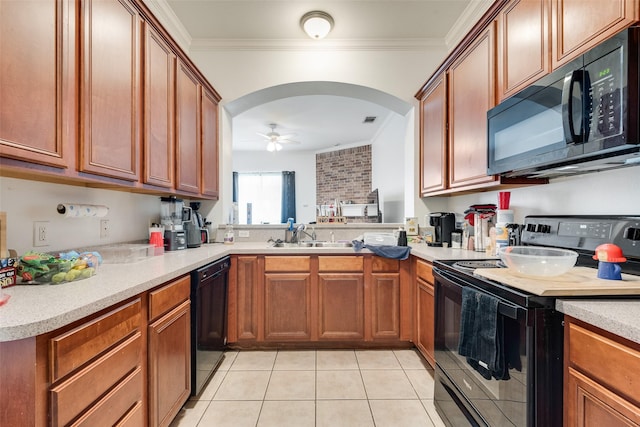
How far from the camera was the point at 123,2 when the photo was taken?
1.52m

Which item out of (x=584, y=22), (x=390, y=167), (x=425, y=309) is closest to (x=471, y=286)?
(x=425, y=309)

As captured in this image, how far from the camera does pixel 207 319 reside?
1.86 m

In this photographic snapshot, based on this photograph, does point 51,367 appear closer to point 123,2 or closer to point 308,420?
point 308,420

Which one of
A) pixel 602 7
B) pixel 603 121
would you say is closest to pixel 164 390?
pixel 603 121

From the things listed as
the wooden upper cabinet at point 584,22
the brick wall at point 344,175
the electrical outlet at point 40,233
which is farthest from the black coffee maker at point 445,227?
the brick wall at point 344,175

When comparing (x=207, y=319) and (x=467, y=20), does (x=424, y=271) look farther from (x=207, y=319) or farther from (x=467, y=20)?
(x=467, y=20)

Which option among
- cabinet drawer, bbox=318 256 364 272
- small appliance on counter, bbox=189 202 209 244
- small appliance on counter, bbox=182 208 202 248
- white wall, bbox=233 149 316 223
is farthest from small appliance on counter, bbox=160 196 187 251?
white wall, bbox=233 149 316 223

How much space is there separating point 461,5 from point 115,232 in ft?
10.4

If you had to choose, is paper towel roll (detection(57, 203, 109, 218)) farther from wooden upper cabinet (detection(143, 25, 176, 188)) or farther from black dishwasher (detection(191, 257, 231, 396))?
black dishwasher (detection(191, 257, 231, 396))

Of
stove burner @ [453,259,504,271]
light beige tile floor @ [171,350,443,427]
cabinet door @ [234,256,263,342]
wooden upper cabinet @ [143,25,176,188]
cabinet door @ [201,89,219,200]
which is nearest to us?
stove burner @ [453,259,504,271]

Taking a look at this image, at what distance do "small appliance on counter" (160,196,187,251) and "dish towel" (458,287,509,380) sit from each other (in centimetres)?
199

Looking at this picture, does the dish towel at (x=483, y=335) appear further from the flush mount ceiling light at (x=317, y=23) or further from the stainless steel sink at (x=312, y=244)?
the flush mount ceiling light at (x=317, y=23)

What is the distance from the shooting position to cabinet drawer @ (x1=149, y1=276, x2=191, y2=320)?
1.28m

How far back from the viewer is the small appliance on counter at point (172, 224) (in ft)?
7.09
